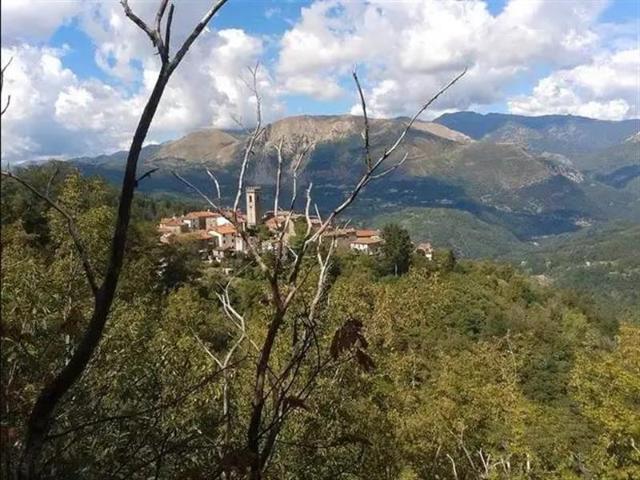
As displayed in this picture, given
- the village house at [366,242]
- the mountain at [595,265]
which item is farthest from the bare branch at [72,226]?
the mountain at [595,265]

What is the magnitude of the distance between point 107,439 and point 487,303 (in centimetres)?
4309

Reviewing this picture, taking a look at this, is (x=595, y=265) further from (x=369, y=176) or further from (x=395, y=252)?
(x=369, y=176)

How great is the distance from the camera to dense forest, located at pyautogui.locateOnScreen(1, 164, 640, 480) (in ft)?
8.96

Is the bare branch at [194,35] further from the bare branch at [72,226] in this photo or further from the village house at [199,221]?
the village house at [199,221]

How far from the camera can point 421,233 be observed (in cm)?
19388

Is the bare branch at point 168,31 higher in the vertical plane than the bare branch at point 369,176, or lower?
higher

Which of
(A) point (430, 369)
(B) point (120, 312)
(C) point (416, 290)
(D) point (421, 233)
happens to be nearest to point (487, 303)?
(C) point (416, 290)

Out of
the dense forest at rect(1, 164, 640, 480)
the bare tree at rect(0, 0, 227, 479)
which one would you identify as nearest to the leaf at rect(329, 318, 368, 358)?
the dense forest at rect(1, 164, 640, 480)

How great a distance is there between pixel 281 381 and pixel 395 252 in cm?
5173

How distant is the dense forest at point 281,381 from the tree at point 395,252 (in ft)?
42.2

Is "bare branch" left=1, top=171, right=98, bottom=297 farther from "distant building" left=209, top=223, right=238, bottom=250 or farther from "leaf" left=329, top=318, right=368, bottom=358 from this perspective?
"distant building" left=209, top=223, right=238, bottom=250

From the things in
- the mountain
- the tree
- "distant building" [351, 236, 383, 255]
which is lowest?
the mountain

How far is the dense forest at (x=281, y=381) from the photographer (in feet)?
8.96

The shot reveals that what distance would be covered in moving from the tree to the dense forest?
506 inches
